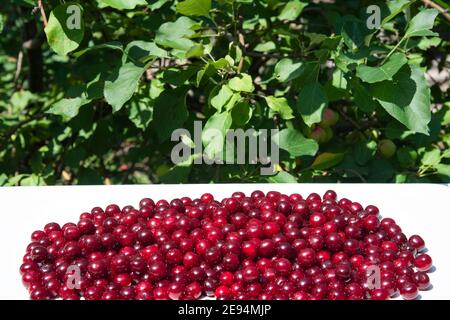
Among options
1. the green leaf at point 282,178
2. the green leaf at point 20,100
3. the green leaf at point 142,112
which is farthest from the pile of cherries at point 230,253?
the green leaf at point 20,100

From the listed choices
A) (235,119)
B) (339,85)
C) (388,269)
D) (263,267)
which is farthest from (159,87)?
(388,269)

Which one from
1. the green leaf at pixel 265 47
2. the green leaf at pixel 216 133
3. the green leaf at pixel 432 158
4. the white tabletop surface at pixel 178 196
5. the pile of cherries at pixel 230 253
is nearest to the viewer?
the pile of cherries at pixel 230 253

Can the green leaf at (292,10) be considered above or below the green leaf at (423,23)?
below

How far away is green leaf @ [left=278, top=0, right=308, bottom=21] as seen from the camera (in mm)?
1598

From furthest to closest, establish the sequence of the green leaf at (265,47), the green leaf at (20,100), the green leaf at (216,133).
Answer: the green leaf at (20,100) < the green leaf at (265,47) < the green leaf at (216,133)

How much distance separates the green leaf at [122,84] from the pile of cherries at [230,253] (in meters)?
0.22

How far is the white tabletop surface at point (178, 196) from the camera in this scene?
123 cm

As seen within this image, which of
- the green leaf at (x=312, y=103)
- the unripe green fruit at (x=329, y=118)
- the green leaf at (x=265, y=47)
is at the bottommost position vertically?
the unripe green fruit at (x=329, y=118)

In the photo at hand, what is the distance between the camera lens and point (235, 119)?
138 centimetres

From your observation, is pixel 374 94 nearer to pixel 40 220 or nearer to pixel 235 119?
pixel 235 119

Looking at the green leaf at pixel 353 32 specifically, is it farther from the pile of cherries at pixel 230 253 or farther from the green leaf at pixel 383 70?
the pile of cherries at pixel 230 253

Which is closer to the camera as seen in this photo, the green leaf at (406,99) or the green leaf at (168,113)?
the green leaf at (406,99)

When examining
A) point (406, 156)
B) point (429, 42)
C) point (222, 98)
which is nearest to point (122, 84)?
point (222, 98)

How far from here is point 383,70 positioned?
126cm
